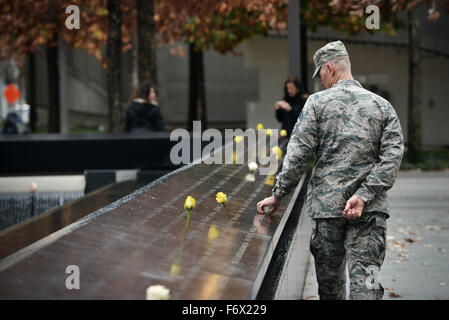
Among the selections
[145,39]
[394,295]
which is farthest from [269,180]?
[145,39]

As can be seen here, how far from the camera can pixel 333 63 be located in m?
4.46

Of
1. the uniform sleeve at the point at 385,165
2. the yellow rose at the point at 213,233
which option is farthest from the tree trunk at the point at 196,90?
the yellow rose at the point at 213,233

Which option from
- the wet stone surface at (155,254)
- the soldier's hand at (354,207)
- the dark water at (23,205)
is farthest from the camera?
the dark water at (23,205)

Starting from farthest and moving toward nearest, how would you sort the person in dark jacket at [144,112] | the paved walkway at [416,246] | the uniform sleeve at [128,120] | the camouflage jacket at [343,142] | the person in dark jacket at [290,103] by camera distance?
the uniform sleeve at [128,120]
the person in dark jacket at [144,112]
the person in dark jacket at [290,103]
the paved walkway at [416,246]
the camouflage jacket at [343,142]

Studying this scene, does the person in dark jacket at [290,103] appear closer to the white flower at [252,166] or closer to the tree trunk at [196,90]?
the white flower at [252,166]

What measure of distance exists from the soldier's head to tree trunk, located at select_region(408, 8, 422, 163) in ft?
52.1

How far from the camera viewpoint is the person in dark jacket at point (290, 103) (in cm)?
1109

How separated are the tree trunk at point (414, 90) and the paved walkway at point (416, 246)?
4178 mm

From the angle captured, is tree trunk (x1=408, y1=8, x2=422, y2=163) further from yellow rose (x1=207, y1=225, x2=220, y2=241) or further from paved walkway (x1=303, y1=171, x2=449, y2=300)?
yellow rose (x1=207, y1=225, x2=220, y2=241)
